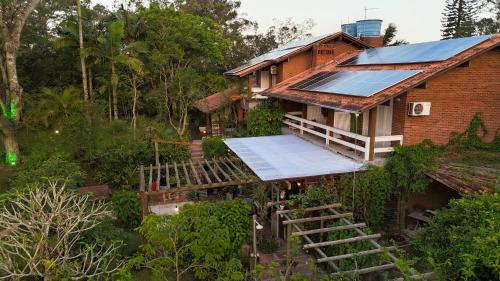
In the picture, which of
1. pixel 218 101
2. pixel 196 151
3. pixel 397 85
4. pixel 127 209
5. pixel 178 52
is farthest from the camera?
pixel 178 52

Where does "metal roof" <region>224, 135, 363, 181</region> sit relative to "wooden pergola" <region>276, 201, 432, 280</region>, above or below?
above

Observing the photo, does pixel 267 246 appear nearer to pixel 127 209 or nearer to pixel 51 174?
pixel 127 209

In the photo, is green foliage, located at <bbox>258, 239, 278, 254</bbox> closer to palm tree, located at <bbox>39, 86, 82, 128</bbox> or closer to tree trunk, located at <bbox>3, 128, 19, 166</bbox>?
palm tree, located at <bbox>39, 86, 82, 128</bbox>

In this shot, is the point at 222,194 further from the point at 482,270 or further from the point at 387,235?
the point at 482,270

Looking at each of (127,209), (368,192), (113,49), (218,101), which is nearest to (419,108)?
(368,192)

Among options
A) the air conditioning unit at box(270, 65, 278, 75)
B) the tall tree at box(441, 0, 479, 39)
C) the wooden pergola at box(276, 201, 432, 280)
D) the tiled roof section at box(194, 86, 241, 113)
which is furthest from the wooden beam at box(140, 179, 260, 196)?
the tall tree at box(441, 0, 479, 39)

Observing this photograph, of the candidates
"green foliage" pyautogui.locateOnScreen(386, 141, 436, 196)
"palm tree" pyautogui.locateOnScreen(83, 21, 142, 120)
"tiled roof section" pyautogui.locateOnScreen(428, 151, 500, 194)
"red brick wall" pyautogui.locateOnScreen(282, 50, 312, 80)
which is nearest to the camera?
"tiled roof section" pyautogui.locateOnScreen(428, 151, 500, 194)
